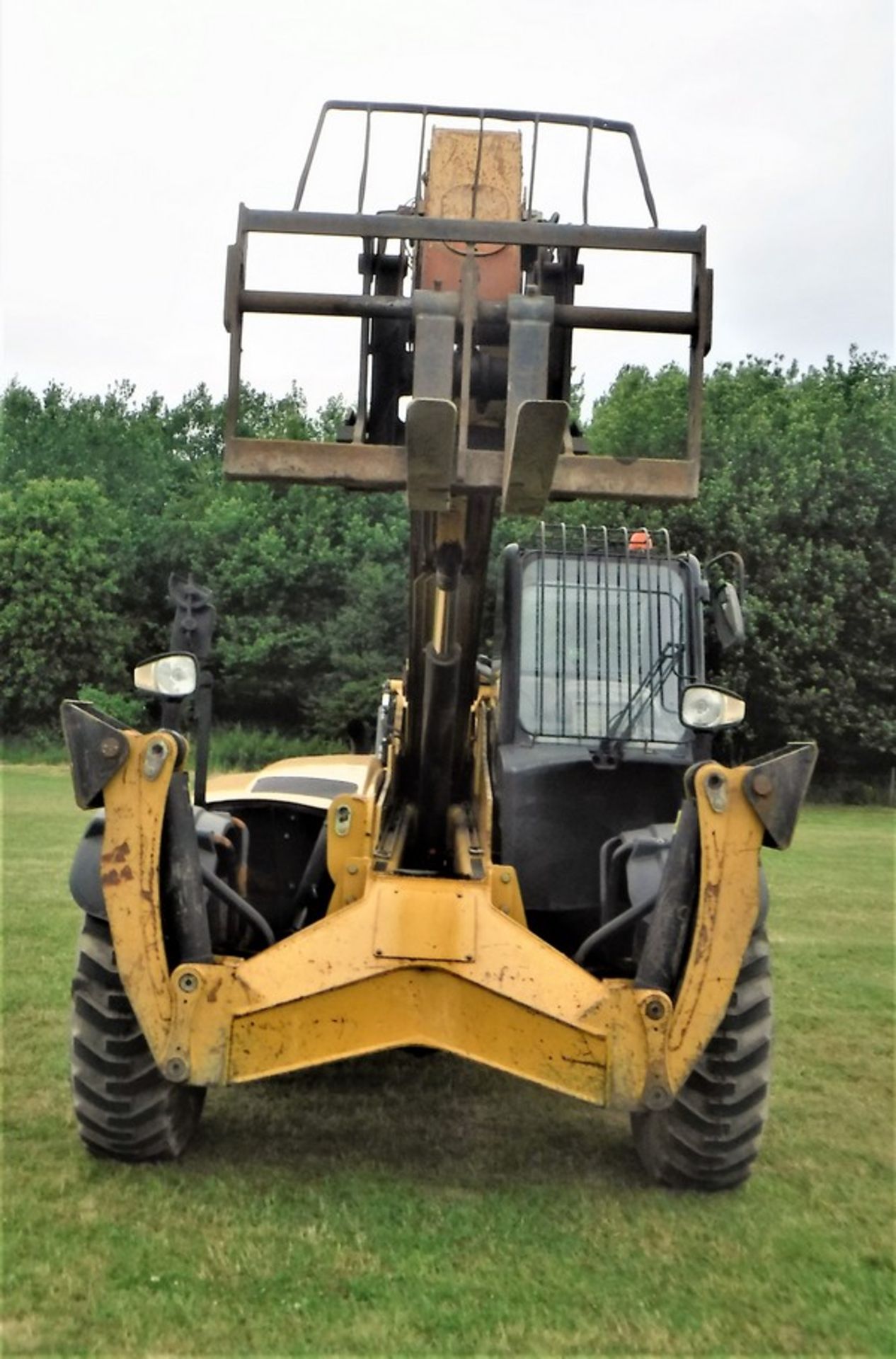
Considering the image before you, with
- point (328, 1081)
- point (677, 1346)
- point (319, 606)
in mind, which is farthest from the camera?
point (319, 606)

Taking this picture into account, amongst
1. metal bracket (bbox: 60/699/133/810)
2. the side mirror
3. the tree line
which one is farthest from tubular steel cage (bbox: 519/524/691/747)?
the tree line

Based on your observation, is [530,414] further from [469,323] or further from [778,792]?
[778,792]

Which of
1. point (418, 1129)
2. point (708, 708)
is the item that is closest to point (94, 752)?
point (708, 708)

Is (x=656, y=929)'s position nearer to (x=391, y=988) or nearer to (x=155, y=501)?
(x=391, y=988)

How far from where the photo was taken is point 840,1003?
1011cm

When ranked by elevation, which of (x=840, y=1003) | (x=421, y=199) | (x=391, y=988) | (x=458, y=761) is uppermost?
(x=421, y=199)

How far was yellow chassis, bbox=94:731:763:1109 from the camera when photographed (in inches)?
207

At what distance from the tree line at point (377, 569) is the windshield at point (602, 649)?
59.8 ft

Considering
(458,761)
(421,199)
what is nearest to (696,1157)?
(458,761)

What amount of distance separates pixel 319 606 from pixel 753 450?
9.65 m

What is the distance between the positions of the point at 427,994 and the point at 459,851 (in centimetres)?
128

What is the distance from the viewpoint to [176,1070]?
5.27 metres

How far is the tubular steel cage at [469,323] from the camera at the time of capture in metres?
4.90

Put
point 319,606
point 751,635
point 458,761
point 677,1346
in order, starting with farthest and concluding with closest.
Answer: point 319,606 → point 751,635 → point 458,761 → point 677,1346
